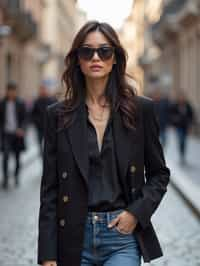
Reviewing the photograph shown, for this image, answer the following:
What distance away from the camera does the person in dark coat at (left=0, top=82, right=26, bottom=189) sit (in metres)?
12.5

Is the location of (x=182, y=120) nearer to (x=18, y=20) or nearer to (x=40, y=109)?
(x=40, y=109)

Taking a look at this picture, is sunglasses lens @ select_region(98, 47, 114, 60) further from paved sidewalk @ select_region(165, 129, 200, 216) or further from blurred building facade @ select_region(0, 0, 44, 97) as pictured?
blurred building facade @ select_region(0, 0, 44, 97)

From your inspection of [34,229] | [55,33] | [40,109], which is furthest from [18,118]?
[55,33]

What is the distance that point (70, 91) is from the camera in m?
3.36

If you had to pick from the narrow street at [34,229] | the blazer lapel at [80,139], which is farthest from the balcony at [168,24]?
the blazer lapel at [80,139]

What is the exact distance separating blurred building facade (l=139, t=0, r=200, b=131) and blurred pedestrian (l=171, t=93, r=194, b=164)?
37.1 ft

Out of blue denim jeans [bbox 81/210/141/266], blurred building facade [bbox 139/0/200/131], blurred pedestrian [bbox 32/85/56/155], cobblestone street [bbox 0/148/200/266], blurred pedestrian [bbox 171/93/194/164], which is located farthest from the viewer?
blurred building facade [bbox 139/0/200/131]

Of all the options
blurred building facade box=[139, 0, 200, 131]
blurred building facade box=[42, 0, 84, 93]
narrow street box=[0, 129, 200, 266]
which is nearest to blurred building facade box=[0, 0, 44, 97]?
blurred building facade box=[139, 0, 200, 131]

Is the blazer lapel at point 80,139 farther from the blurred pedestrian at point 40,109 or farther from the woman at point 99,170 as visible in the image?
the blurred pedestrian at point 40,109

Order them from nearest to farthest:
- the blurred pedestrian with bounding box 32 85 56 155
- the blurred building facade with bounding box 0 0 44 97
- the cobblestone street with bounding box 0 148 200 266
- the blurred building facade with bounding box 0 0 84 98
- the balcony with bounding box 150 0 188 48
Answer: the cobblestone street with bounding box 0 148 200 266 < the blurred pedestrian with bounding box 32 85 56 155 < the blurred building facade with bounding box 0 0 44 97 < the blurred building facade with bounding box 0 0 84 98 < the balcony with bounding box 150 0 188 48

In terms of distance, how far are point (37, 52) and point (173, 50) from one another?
9904 mm

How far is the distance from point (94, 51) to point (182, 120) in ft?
47.1

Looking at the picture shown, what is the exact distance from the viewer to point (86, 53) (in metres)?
3.21

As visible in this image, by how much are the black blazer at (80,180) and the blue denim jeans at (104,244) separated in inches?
1.5
